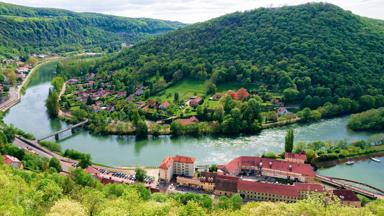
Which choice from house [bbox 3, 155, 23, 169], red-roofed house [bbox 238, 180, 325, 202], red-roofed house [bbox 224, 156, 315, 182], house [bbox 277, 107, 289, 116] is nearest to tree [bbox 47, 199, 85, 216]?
red-roofed house [bbox 238, 180, 325, 202]

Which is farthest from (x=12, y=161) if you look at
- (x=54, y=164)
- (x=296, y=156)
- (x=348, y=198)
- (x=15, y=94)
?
(x=15, y=94)

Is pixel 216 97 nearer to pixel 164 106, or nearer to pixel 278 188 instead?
pixel 164 106

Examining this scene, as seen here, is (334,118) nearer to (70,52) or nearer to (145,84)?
(145,84)

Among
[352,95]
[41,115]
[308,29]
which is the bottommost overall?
[41,115]

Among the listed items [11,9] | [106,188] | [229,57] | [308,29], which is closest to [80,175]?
[106,188]

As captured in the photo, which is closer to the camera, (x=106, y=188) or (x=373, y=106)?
(x=106, y=188)

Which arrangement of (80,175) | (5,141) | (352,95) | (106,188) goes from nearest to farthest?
(106,188), (80,175), (5,141), (352,95)

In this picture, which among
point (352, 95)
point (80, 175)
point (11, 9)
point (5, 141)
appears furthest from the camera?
point (11, 9)
